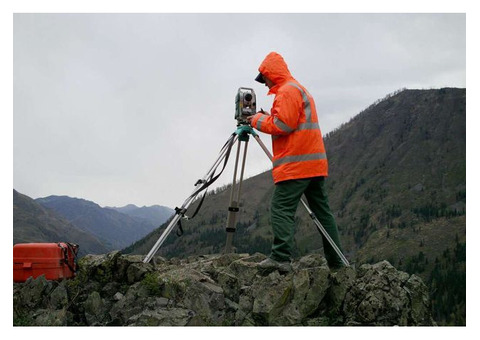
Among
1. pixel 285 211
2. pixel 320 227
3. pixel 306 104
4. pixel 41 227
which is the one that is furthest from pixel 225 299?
pixel 41 227

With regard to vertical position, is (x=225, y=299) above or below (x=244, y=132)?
below

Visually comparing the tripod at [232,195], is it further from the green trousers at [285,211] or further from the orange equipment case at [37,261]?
the orange equipment case at [37,261]

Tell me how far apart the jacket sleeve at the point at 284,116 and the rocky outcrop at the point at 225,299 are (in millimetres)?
1739

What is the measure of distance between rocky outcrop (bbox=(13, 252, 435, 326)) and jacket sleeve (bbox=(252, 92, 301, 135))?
174 cm

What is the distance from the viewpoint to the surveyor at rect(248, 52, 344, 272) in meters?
5.56

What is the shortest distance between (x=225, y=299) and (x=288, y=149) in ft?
6.57

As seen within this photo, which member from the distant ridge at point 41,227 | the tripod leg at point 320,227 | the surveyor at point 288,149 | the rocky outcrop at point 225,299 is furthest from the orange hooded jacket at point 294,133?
the distant ridge at point 41,227

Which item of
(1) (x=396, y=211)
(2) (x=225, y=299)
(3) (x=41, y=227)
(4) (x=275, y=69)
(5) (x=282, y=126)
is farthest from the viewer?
(1) (x=396, y=211)

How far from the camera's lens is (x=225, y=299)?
5.42 m

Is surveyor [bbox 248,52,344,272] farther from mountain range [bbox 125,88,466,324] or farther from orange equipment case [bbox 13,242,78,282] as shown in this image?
mountain range [bbox 125,88,466,324]

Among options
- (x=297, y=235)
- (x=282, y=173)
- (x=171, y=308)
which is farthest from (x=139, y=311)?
(x=297, y=235)

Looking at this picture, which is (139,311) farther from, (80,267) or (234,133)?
(234,133)

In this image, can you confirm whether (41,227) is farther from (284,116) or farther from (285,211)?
(284,116)

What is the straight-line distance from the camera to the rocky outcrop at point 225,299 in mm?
5023
